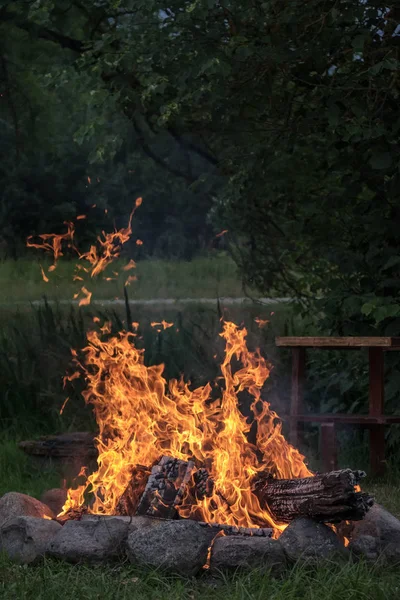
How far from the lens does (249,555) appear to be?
197 inches

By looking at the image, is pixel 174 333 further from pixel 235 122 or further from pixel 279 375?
Result: pixel 235 122

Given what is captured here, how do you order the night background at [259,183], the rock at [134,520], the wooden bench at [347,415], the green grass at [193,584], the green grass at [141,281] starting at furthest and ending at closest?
the green grass at [141,281] → the wooden bench at [347,415] → the night background at [259,183] → the rock at [134,520] → the green grass at [193,584]

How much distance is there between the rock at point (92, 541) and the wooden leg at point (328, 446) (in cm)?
268

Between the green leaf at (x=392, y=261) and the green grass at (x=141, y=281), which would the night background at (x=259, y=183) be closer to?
the green leaf at (x=392, y=261)

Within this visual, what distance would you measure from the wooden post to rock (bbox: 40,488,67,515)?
2.58m

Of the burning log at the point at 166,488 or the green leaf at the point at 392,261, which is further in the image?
the green leaf at the point at 392,261

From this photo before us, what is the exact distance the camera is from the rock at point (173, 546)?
498 centimetres

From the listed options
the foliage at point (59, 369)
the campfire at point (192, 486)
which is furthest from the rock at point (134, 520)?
the foliage at point (59, 369)

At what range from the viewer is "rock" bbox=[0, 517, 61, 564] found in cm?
528

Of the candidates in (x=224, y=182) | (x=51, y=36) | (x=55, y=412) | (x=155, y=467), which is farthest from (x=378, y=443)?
(x=51, y=36)

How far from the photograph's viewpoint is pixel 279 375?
33.1ft

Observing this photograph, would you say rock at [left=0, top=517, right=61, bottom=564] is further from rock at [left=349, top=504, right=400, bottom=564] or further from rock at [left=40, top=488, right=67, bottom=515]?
rock at [left=349, top=504, right=400, bottom=564]

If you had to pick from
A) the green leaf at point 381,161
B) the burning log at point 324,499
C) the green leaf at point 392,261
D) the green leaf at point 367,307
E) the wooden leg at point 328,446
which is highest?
the green leaf at point 381,161

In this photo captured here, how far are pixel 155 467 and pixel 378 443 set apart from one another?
2.71 m
